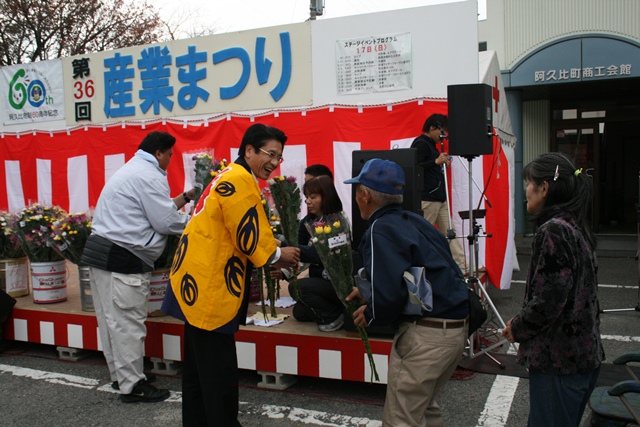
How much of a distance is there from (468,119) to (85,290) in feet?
12.2

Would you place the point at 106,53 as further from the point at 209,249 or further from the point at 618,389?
the point at 618,389

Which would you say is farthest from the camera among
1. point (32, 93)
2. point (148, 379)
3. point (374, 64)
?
point (32, 93)

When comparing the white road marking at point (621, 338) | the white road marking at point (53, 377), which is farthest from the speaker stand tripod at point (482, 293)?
the white road marking at point (53, 377)

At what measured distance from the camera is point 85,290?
5059mm

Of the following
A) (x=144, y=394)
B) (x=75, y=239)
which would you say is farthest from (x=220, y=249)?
(x=75, y=239)

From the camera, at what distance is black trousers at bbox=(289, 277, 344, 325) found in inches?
167

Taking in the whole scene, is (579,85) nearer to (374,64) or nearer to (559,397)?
(374,64)

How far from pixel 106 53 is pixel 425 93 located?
4622 millimetres

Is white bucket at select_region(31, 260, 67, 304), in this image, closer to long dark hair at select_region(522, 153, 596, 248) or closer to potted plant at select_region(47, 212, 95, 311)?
potted plant at select_region(47, 212, 95, 311)

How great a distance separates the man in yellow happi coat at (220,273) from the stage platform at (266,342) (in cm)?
109

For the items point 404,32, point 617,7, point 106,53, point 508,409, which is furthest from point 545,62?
point 508,409

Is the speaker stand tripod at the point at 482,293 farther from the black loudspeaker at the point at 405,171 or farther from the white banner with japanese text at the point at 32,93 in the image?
the white banner with japanese text at the point at 32,93

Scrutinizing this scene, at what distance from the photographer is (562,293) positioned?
2291 mm

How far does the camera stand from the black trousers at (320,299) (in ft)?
13.9
